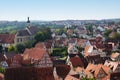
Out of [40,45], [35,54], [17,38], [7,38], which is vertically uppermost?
[35,54]

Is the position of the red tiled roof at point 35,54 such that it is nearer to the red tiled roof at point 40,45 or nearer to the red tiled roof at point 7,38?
the red tiled roof at point 40,45

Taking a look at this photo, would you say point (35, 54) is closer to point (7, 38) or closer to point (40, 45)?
point (40, 45)

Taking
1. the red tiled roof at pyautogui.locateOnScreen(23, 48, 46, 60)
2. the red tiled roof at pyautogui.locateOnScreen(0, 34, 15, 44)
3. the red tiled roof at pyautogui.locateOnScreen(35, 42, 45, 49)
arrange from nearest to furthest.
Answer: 1. the red tiled roof at pyautogui.locateOnScreen(23, 48, 46, 60)
2. the red tiled roof at pyautogui.locateOnScreen(35, 42, 45, 49)
3. the red tiled roof at pyautogui.locateOnScreen(0, 34, 15, 44)

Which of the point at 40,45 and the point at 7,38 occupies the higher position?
the point at 40,45

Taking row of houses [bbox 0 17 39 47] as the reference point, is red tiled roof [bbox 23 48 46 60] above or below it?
above

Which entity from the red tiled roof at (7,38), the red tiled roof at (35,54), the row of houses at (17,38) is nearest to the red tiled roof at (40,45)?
the red tiled roof at (35,54)

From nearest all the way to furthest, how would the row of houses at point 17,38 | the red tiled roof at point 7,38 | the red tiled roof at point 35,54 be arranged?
the red tiled roof at point 35,54 < the row of houses at point 17,38 < the red tiled roof at point 7,38

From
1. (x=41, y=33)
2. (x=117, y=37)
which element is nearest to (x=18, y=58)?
(x=41, y=33)

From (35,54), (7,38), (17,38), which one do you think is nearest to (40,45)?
(17,38)

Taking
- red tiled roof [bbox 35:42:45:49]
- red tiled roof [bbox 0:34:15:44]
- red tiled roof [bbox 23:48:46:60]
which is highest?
red tiled roof [bbox 23:48:46:60]

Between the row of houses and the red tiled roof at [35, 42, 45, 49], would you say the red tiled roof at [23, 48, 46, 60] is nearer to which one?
the red tiled roof at [35, 42, 45, 49]

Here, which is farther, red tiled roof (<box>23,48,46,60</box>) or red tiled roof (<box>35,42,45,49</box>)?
red tiled roof (<box>35,42,45,49</box>)

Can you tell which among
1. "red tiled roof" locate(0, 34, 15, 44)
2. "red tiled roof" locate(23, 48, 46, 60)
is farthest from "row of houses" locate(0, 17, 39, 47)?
"red tiled roof" locate(23, 48, 46, 60)
